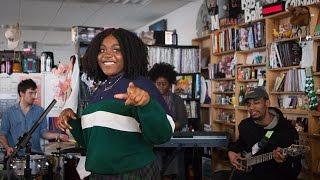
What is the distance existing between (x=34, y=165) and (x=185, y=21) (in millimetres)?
4318

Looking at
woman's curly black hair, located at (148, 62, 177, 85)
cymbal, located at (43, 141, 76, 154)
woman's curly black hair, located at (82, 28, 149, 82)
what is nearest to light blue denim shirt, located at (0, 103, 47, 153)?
cymbal, located at (43, 141, 76, 154)

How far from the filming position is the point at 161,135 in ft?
4.95

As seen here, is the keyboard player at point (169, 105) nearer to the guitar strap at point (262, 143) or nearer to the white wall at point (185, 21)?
the guitar strap at point (262, 143)

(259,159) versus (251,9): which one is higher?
(251,9)

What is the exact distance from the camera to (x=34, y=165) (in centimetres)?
393

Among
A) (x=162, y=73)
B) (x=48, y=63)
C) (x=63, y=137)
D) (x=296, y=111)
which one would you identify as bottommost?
(x=63, y=137)

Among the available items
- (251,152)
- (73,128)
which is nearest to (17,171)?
(251,152)

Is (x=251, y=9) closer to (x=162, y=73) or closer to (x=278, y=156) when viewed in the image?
(x=162, y=73)

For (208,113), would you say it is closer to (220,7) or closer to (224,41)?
(224,41)

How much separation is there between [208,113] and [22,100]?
9.29 feet

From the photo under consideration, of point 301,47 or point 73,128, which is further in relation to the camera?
point 301,47

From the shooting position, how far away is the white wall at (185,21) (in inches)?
279

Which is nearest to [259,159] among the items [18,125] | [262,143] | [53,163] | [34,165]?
[262,143]

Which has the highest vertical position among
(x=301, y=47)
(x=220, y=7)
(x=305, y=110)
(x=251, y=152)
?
(x=220, y=7)
